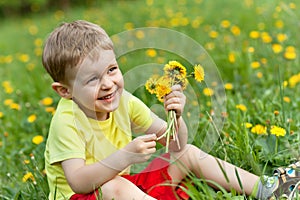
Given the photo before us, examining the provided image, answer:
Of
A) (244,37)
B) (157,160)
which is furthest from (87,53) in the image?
(244,37)

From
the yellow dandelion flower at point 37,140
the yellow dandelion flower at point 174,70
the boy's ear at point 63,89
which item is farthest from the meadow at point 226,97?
the boy's ear at point 63,89

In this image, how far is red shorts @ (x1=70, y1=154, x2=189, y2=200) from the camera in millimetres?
1680

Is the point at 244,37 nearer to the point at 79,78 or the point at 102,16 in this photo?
the point at 79,78

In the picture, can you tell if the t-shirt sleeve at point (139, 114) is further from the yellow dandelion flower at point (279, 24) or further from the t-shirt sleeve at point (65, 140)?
the yellow dandelion flower at point (279, 24)

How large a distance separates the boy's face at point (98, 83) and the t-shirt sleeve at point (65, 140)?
8 cm

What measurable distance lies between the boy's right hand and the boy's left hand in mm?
110

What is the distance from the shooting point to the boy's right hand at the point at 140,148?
1425 mm

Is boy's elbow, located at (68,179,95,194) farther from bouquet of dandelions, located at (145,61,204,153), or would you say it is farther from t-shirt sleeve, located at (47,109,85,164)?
bouquet of dandelions, located at (145,61,204,153)

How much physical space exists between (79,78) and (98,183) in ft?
1.07

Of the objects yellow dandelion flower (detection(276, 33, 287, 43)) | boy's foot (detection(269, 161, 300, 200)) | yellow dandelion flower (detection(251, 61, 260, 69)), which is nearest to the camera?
boy's foot (detection(269, 161, 300, 200))

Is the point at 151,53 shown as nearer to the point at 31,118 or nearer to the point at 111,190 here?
the point at 31,118

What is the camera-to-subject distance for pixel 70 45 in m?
1.54

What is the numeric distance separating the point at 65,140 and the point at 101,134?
0.15 meters

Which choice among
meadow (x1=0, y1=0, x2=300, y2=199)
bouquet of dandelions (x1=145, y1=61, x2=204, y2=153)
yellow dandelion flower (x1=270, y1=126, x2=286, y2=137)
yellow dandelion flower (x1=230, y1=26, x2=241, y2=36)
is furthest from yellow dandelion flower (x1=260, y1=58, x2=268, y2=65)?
bouquet of dandelions (x1=145, y1=61, x2=204, y2=153)
